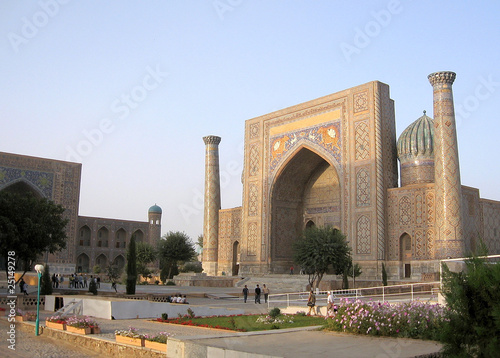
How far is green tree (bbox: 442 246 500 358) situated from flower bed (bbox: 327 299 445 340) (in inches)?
92.4

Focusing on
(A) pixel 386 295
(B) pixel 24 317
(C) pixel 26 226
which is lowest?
(B) pixel 24 317

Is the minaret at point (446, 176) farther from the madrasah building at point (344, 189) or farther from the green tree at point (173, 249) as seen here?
the green tree at point (173, 249)

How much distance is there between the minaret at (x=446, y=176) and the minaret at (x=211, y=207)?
14464 millimetres

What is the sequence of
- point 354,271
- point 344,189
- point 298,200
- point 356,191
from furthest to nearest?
point 298,200
point 344,189
point 356,191
point 354,271

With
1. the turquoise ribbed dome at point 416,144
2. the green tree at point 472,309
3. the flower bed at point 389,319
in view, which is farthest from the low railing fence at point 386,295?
the green tree at point 472,309

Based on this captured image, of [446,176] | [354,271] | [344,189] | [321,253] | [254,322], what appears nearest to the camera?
[254,322]

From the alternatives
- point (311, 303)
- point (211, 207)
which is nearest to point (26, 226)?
point (311, 303)

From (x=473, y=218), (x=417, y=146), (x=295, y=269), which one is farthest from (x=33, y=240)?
(x=473, y=218)

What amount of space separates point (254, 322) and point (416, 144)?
1475 centimetres

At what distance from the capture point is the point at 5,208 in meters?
16.8

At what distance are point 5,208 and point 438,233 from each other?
50.3 feet

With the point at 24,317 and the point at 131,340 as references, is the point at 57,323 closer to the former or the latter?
the point at 24,317

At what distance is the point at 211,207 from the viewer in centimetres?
3034

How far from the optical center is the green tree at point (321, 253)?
62.8 feet
